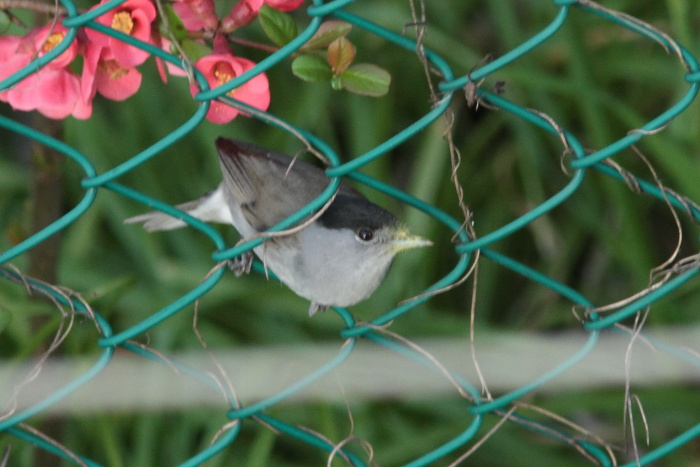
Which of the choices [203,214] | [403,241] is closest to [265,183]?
[403,241]


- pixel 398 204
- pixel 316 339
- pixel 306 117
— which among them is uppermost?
pixel 306 117

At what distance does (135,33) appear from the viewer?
3.57 ft

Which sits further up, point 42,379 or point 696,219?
point 696,219

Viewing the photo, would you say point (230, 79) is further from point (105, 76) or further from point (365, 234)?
point (365, 234)

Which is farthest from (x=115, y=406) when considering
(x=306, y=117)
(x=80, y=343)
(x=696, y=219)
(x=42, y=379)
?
(x=696, y=219)

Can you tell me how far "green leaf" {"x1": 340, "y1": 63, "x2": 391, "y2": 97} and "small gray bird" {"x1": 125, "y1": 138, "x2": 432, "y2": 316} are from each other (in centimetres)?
33

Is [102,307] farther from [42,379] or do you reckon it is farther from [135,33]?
[135,33]

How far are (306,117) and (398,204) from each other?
1.27 ft

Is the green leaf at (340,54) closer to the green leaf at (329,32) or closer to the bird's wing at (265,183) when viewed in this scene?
the green leaf at (329,32)

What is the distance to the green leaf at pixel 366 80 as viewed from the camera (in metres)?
1.07

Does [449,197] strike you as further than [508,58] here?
Yes

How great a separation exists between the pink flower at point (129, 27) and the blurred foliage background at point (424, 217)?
2.95 ft

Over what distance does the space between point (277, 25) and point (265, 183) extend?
447 millimetres

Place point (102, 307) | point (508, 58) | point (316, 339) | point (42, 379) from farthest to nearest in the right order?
point (316, 339) → point (42, 379) → point (102, 307) → point (508, 58)
